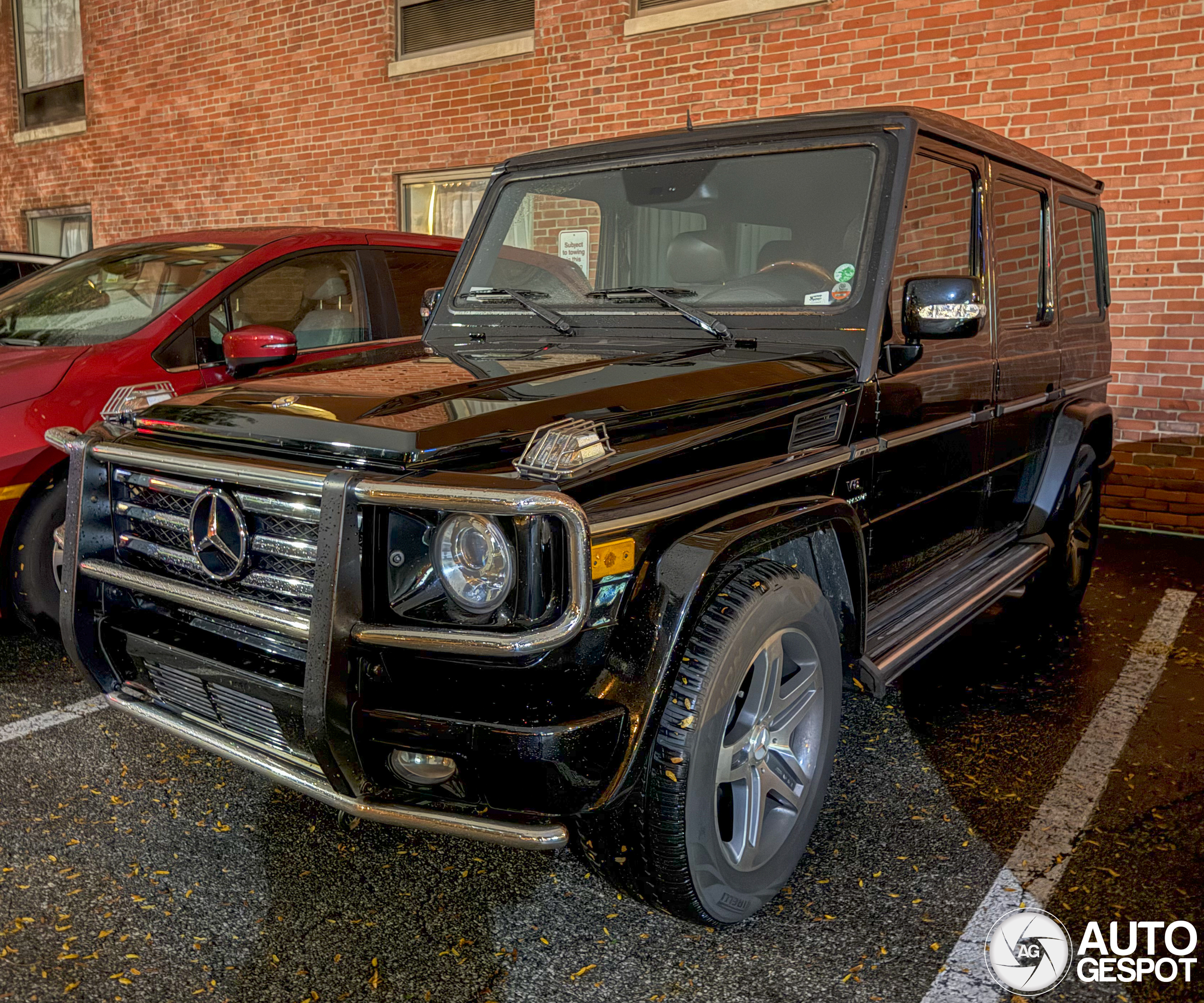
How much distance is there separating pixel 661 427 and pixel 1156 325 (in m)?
5.77

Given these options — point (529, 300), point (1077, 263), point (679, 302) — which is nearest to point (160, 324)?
→ point (529, 300)

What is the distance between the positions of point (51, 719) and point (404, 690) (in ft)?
7.59

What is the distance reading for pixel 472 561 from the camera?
6.52 feet

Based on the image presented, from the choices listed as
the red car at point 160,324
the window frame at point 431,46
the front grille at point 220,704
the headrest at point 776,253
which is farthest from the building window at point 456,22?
the front grille at point 220,704

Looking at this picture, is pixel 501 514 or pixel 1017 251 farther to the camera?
pixel 1017 251

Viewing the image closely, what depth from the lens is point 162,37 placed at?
1245cm

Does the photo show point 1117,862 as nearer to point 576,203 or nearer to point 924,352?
point 924,352

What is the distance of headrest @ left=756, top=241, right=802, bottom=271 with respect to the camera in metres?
3.01

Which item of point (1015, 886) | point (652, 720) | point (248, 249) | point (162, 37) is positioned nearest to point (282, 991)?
point (652, 720)

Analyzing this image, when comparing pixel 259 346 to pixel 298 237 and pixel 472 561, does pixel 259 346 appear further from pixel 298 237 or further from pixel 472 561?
pixel 472 561

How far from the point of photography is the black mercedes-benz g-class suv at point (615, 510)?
6.48 feet

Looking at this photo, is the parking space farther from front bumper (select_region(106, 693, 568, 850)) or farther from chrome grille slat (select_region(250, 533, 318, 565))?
chrome grille slat (select_region(250, 533, 318, 565))

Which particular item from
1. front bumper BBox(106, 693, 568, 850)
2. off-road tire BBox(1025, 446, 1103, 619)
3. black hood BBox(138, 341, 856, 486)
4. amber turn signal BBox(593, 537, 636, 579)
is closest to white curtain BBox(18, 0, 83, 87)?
black hood BBox(138, 341, 856, 486)

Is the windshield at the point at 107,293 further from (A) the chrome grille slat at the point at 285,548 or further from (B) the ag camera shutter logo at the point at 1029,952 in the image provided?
(B) the ag camera shutter logo at the point at 1029,952
